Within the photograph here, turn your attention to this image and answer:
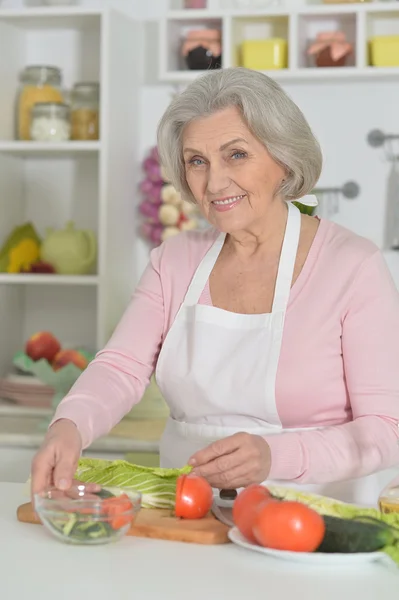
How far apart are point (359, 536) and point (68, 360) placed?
1.63m

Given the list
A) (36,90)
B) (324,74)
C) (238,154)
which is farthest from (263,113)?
(36,90)

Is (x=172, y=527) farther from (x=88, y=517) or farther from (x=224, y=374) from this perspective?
(x=224, y=374)

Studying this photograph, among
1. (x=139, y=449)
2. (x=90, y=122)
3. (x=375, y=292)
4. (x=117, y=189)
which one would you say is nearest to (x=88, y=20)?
(x=90, y=122)

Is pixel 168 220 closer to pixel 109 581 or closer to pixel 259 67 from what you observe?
pixel 259 67

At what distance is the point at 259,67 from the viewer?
2.75 m

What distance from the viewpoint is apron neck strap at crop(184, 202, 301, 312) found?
1692 mm

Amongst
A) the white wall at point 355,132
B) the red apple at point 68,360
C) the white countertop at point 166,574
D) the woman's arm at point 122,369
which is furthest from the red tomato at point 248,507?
the white wall at point 355,132

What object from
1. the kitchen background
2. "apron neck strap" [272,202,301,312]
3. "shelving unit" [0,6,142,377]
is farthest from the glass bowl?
"shelving unit" [0,6,142,377]

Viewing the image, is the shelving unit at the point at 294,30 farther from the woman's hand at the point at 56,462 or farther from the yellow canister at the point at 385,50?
the woman's hand at the point at 56,462

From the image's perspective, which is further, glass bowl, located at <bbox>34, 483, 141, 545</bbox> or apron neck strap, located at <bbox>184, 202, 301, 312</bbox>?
apron neck strap, located at <bbox>184, 202, 301, 312</bbox>

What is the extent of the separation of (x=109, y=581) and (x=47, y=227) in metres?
2.05

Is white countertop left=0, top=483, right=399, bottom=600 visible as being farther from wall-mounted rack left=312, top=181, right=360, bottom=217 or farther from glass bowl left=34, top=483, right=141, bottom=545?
wall-mounted rack left=312, top=181, right=360, bottom=217

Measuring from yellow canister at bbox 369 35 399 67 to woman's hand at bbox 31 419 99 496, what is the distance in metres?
1.64

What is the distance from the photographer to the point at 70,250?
9.36ft
